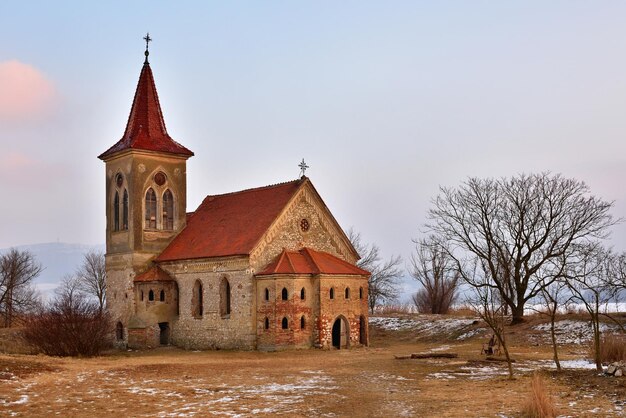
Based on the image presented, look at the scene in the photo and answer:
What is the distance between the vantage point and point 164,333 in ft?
154

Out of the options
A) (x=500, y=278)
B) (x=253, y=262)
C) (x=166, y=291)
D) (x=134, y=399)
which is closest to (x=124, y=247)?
(x=166, y=291)

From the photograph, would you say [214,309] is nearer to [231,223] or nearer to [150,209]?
[231,223]

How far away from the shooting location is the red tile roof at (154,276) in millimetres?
46188

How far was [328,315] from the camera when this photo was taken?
136 feet

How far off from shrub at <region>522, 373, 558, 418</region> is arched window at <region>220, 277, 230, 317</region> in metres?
26.7

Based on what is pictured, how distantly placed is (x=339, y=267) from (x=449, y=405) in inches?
895

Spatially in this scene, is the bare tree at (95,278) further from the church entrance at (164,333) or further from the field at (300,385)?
the field at (300,385)

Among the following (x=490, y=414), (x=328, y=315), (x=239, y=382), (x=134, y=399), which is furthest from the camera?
(x=328, y=315)

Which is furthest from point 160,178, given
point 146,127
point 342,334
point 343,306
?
point 342,334

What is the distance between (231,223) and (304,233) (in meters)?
4.73

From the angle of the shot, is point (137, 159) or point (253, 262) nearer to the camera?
point (253, 262)

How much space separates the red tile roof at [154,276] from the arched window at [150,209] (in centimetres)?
290

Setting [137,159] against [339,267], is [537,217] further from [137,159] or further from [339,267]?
[137,159]

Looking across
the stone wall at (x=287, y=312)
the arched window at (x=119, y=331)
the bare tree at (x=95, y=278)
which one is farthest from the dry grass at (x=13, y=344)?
the bare tree at (x=95, y=278)
